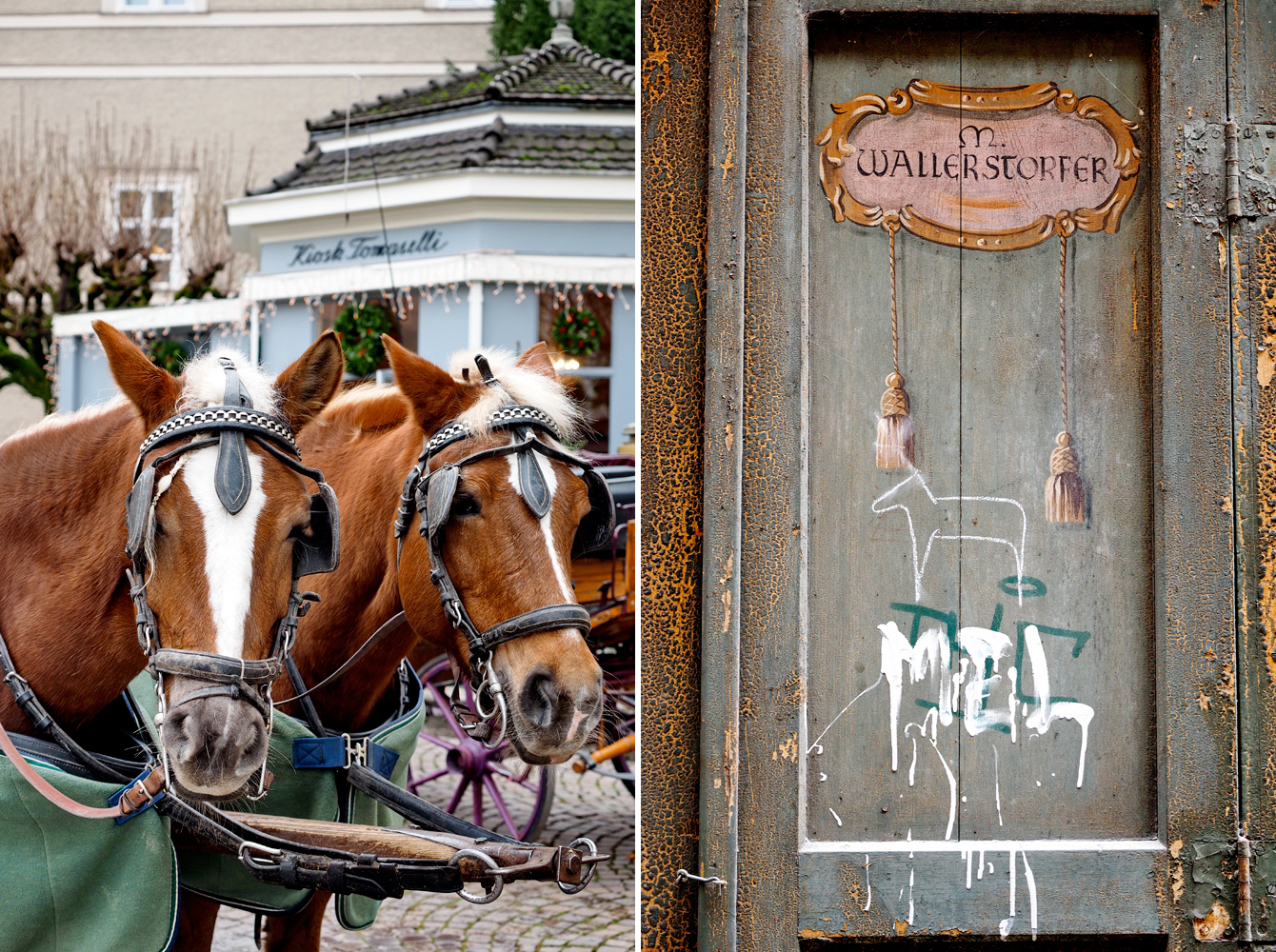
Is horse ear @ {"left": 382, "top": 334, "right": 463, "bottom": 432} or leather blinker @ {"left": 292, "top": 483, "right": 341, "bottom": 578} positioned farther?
horse ear @ {"left": 382, "top": 334, "right": 463, "bottom": 432}

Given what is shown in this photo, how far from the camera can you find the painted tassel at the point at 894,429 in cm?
184

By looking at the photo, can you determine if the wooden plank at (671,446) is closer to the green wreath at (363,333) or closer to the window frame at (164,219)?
the green wreath at (363,333)

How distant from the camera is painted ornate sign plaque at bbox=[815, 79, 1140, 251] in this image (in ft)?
6.09

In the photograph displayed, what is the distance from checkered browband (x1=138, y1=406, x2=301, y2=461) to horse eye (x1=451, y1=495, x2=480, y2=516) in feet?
1.38

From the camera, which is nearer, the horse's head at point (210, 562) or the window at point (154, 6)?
the horse's head at point (210, 562)

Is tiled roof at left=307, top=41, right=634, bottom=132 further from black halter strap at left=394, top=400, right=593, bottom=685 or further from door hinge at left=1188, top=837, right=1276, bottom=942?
door hinge at left=1188, top=837, right=1276, bottom=942

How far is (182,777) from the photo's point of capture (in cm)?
178

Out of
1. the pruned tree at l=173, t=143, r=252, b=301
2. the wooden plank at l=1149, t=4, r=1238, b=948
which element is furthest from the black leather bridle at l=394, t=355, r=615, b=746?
the pruned tree at l=173, t=143, r=252, b=301

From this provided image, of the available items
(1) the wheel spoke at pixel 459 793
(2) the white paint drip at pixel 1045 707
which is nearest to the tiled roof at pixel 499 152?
(1) the wheel spoke at pixel 459 793

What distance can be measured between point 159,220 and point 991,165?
1381 cm

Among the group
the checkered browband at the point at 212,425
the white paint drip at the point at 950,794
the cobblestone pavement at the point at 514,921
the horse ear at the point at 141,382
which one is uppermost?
the horse ear at the point at 141,382

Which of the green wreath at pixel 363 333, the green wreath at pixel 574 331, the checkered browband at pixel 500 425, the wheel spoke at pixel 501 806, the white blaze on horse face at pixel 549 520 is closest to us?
the white blaze on horse face at pixel 549 520

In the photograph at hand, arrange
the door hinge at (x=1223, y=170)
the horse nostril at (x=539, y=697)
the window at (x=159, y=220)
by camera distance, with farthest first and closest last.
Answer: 1. the window at (x=159, y=220)
2. the horse nostril at (x=539, y=697)
3. the door hinge at (x=1223, y=170)

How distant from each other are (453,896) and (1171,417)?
3900mm
